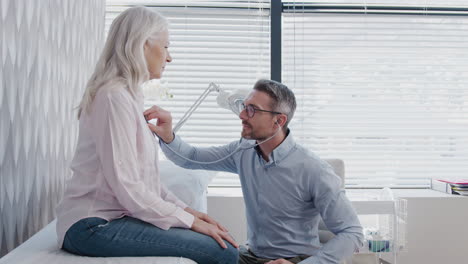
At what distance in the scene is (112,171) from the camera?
1.44 meters

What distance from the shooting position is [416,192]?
10.6 ft

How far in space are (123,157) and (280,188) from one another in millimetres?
722

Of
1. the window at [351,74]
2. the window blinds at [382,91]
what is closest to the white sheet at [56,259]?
the window at [351,74]

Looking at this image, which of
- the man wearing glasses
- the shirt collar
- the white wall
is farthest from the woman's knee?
the white wall

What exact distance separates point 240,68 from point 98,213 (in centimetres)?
206

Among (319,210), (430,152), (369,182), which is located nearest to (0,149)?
(319,210)

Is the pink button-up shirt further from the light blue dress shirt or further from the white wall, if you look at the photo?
the white wall

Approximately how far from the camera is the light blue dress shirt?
182 cm

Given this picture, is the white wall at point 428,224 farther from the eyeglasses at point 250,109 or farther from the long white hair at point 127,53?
the long white hair at point 127,53

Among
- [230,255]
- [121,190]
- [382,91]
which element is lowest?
[230,255]

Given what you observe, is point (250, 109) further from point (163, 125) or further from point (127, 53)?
point (127, 53)

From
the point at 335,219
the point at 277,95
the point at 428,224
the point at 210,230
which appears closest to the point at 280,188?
the point at 335,219

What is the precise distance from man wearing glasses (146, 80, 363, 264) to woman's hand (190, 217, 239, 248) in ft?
1.00

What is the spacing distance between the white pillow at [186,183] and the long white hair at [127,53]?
1.84ft
